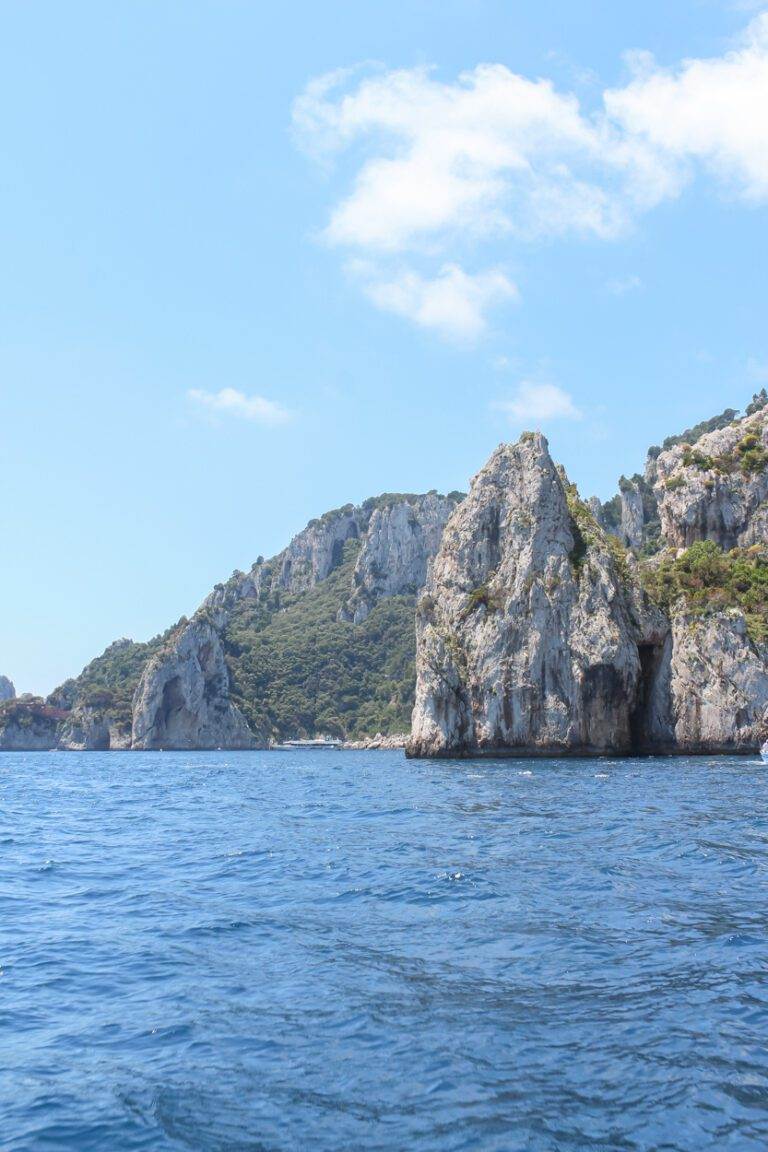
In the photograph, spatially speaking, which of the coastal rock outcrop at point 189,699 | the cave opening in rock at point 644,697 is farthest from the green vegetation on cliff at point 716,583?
the coastal rock outcrop at point 189,699

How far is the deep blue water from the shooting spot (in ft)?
26.3

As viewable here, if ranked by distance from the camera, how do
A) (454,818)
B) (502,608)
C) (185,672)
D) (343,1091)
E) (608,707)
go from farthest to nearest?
1. (185,672)
2. (502,608)
3. (608,707)
4. (454,818)
5. (343,1091)

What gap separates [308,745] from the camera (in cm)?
17075

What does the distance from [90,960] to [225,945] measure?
72.2 inches

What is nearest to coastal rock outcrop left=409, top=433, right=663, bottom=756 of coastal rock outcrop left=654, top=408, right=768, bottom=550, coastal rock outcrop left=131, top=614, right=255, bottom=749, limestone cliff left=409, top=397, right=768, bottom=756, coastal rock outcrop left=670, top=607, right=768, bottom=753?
limestone cliff left=409, top=397, right=768, bottom=756

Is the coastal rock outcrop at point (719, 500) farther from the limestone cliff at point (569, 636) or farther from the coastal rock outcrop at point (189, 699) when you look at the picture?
the coastal rock outcrop at point (189, 699)

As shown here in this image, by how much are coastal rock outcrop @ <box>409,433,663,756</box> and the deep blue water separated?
50950 millimetres

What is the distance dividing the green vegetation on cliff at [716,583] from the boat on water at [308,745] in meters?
90.4

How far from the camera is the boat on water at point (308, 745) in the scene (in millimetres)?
166125

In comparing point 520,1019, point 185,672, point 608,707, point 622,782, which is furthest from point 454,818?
point 185,672

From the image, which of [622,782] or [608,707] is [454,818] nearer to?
[622,782]

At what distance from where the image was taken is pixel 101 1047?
9781 mm

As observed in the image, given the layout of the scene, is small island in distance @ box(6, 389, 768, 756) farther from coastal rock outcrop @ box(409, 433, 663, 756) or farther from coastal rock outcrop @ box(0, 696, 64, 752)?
coastal rock outcrop @ box(0, 696, 64, 752)

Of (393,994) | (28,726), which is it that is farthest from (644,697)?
(28,726)
